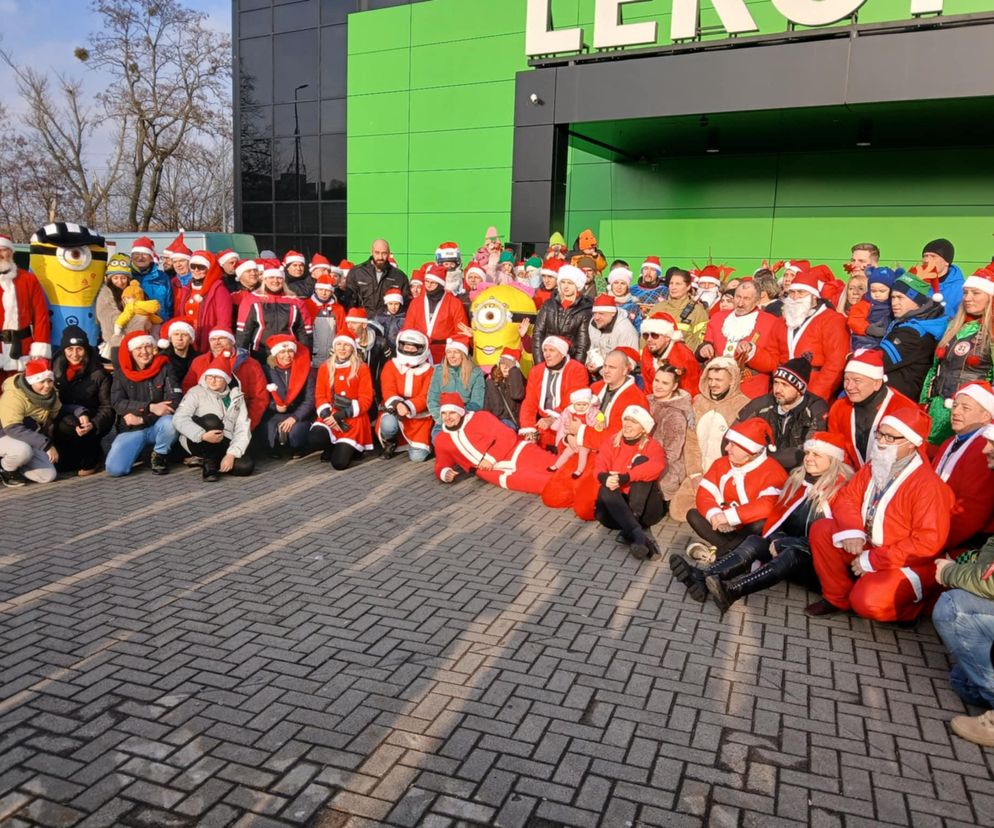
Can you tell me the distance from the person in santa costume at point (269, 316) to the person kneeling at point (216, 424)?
38.8 inches

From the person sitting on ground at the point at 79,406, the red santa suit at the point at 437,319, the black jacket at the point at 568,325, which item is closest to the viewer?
the person sitting on ground at the point at 79,406

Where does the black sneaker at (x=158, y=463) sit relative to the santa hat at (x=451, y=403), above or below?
below

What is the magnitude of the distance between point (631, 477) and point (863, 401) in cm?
175

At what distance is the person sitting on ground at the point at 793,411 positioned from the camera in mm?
5688

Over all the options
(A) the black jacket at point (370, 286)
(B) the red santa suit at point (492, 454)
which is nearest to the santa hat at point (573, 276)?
(B) the red santa suit at point (492, 454)

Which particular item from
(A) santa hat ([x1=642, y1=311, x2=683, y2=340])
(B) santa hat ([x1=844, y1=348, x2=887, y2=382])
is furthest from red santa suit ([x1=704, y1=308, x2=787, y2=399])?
(B) santa hat ([x1=844, y1=348, x2=887, y2=382])

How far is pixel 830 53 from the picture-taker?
10898mm

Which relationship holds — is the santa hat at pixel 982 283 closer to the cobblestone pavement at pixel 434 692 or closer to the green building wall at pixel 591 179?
the cobblestone pavement at pixel 434 692

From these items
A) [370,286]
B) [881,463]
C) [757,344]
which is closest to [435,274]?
[370,286]

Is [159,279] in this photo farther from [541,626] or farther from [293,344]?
[541,626]

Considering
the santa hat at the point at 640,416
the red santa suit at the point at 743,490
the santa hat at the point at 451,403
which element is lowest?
the red santa suit at the point at 743,490

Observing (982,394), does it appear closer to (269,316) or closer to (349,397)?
(349,397)

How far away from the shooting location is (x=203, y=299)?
29.2ft

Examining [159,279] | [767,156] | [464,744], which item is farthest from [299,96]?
[464,744]
